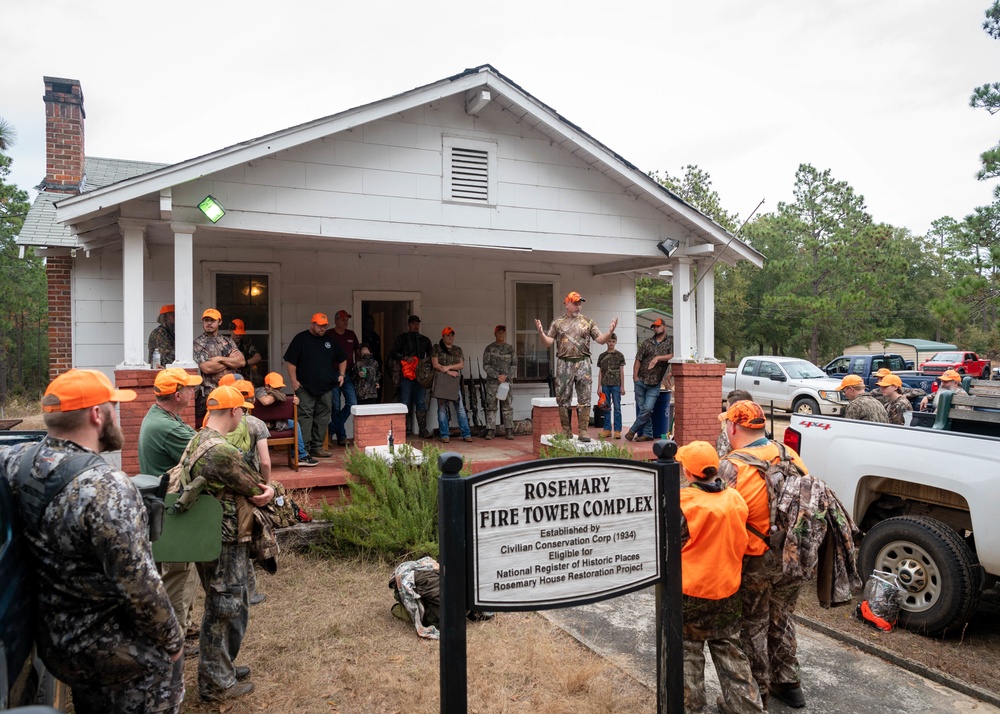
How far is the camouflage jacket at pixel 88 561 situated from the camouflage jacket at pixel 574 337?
6.67 metres

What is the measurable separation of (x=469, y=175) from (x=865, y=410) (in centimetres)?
546

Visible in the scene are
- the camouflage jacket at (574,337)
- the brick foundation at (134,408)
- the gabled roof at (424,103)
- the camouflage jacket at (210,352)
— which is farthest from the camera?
the camouflage jacket at (574,337)

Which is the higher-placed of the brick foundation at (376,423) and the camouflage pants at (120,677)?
the brick foundation at (376,423)

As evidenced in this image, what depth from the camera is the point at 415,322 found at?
10617 millimetres

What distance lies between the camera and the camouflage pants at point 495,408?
1112 centimetres

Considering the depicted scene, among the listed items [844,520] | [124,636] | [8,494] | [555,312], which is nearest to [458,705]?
[124,636]

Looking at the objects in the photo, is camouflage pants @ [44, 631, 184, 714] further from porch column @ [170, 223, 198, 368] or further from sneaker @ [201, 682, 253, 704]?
porch column @ [170, 223, 198, 368]

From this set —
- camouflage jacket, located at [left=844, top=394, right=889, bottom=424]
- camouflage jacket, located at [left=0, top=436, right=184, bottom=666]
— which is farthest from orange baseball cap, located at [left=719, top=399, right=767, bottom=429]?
camouflage jacket, located at [left=844, top=394, right=889, bottom=424]

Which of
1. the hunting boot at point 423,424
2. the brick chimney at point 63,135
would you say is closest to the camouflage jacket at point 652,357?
the hunting boot at point 423,424

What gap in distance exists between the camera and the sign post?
2703 millimetres

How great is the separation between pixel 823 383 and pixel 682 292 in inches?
422

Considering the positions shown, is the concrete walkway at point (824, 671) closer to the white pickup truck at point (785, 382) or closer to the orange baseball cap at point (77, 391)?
the orange baseball cap at point (77, 391)

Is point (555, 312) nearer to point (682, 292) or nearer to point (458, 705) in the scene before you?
point (682, 292)

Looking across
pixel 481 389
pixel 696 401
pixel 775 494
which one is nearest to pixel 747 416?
pixel 775 494
